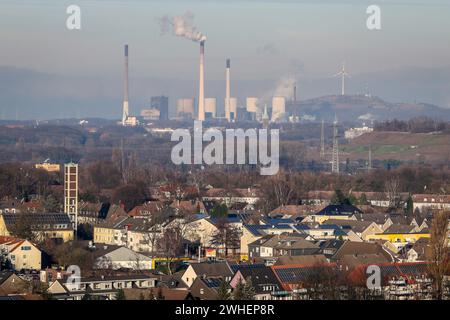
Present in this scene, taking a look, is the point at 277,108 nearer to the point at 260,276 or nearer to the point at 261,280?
the point at 260,276

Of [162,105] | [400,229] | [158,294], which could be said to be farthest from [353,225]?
[162,105]

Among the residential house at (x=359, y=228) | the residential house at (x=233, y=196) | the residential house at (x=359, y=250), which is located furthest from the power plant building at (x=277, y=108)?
the residential house at (x=359, y=250)

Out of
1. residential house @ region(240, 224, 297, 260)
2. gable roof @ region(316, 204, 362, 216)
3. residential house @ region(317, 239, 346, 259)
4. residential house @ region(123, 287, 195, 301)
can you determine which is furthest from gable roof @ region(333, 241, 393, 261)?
gable roof @ region(316, 204, 362, 216)

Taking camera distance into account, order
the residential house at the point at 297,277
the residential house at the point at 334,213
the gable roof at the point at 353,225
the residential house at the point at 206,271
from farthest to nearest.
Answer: the residential house at the point at 334,213 < the gable roof at the point at 353,225 < the residential house at the point at 206,271 < the residential house at the point at 297,277

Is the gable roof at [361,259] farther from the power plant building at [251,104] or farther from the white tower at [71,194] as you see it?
the power plant building at [251,104]

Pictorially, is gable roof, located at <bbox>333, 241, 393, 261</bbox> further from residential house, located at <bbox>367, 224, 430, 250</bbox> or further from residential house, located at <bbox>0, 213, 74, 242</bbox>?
residential house, located at <bbox>0, 213, 74, 242</bbox>

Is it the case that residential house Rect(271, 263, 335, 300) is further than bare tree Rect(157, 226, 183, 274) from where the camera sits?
No
